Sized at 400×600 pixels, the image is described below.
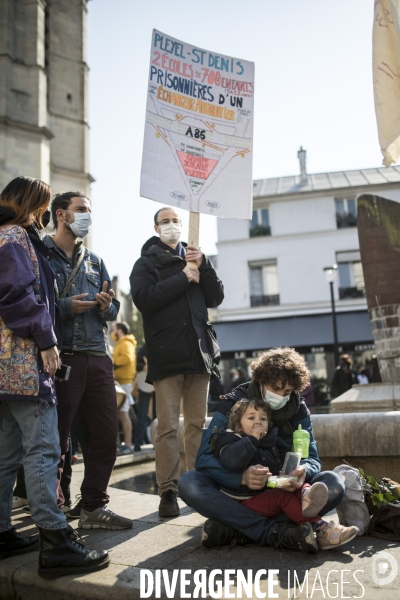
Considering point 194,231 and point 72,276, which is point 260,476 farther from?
point 194,231

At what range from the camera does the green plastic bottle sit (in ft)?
10.7

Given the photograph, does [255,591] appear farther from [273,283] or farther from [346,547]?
[273,283]

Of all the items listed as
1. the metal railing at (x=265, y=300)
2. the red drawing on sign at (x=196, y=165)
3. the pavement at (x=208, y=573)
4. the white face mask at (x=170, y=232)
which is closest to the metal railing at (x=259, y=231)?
the metal railing at (x=265, y=300)

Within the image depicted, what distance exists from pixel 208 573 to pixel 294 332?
2320 cm

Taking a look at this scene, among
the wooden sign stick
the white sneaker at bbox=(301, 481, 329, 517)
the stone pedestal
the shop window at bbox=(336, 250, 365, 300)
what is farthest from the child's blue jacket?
the shop window at bbox=(336, 250, 365, 300)

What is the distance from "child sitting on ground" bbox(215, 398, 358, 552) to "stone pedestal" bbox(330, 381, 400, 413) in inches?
105

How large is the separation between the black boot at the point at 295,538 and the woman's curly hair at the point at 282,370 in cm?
77

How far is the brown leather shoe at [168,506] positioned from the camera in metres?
3.85

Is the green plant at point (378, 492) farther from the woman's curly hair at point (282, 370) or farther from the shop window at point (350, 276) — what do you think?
the shop window at point (350, 276)

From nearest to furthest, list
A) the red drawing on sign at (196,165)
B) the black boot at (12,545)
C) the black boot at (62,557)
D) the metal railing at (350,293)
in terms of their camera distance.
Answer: the black boot at (62,557) → the black boot at (12,545) → the red drawing on sign at (196,165) → the metal railing at (350,293)

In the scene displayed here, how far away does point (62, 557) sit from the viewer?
2754 millimetres

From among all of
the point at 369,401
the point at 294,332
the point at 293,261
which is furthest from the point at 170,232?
the point at 293,261

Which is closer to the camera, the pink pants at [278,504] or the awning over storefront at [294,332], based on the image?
the pink pants at [278,504]

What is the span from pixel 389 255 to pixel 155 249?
13.5 ft
